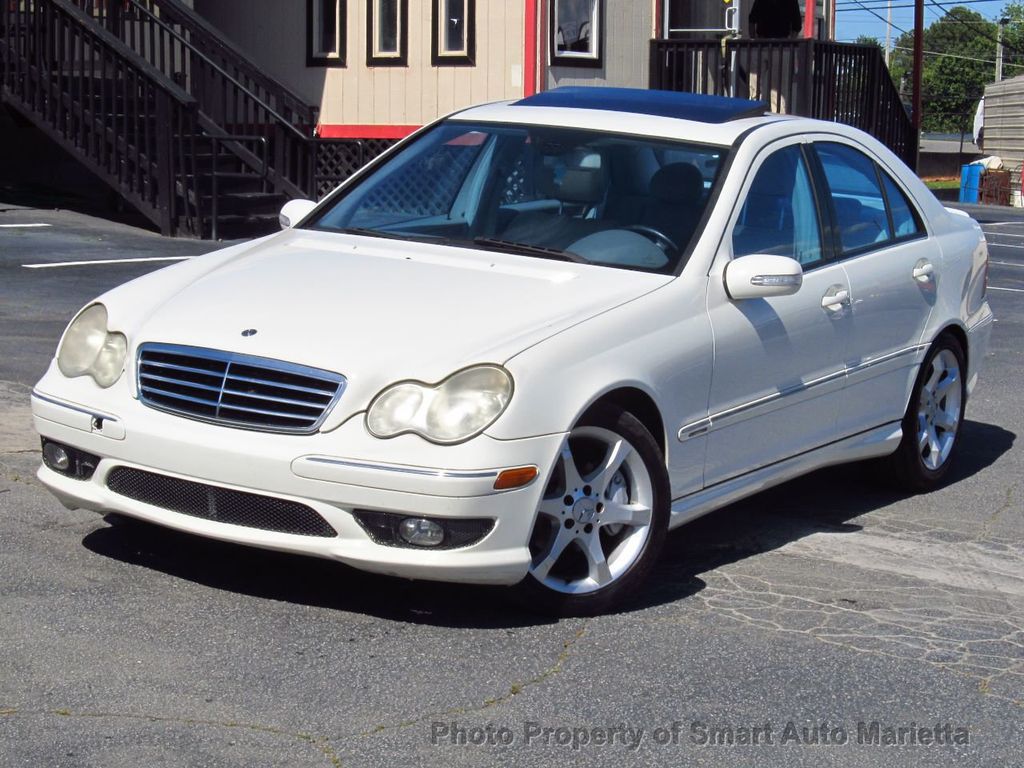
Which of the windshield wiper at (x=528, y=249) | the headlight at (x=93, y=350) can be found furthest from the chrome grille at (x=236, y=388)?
the windshield wiper at (x=528, y=249)

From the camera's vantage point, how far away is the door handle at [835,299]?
6.14m

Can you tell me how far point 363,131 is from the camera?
20641 mm

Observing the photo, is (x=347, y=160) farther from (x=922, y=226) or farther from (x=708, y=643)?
(x=708, y=643)

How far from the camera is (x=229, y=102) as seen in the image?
21109 mm

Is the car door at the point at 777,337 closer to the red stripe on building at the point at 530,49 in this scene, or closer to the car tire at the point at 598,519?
the car tire at the point at 598,519

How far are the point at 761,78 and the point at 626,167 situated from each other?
14399 millimetres

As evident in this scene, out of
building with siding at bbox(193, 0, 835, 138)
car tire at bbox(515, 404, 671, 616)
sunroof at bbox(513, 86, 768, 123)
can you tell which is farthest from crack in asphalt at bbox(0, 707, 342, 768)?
building with siding at bbox(193, 0, 835, 138)

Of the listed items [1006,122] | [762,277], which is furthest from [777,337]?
[1006,122]

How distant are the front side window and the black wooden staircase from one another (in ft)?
35.0

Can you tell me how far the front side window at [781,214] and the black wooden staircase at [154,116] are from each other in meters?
10.7

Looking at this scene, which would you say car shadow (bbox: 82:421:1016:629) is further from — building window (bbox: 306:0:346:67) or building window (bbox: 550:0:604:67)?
building window (bbox: 306:0:346:67)

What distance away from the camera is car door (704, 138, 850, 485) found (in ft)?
18.4

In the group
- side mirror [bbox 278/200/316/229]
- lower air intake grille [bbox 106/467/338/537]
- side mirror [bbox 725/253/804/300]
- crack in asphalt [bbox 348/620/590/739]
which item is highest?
side mirror [bbox 278/200/316/229]

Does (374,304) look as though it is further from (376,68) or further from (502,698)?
(376,68)
